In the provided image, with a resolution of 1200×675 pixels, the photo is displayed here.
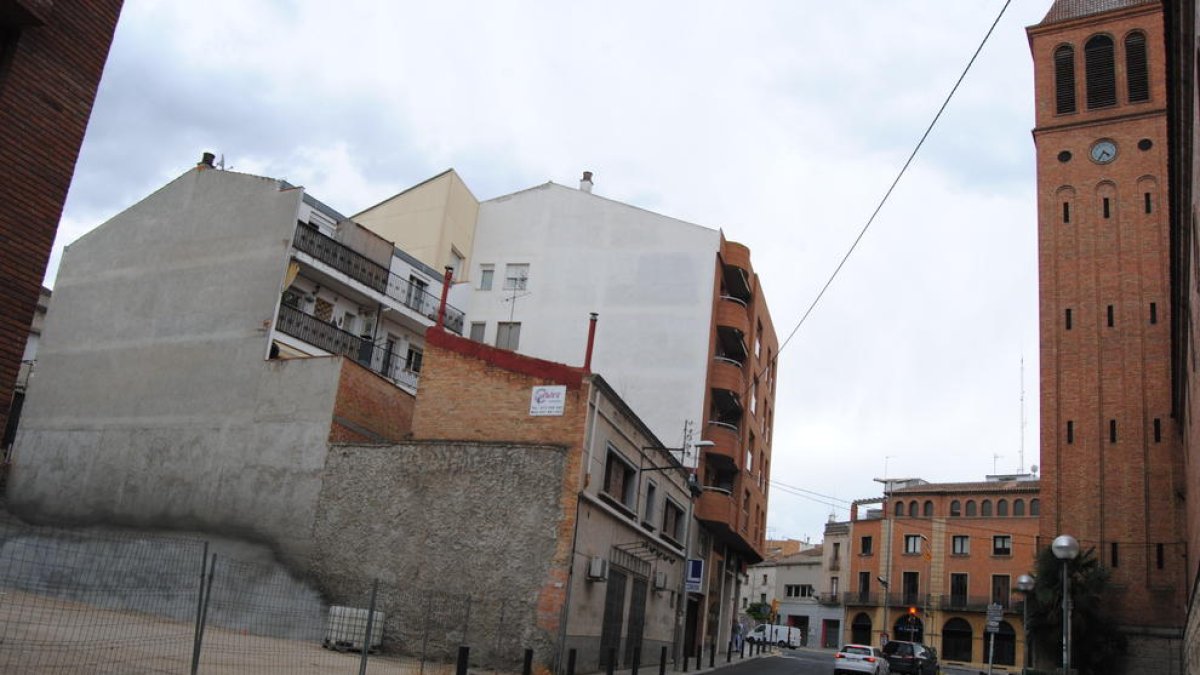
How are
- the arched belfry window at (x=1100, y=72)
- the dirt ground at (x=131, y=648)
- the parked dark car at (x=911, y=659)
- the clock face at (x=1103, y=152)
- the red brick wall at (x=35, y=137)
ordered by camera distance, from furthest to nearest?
the arched belfry window at (x=1100, y=72), the clock face at (x=1103, y=152), the parked dark car at (x=911, y=659), the dirt ground at (x=131, y=648), the red brick wall at (x=35, y=137)

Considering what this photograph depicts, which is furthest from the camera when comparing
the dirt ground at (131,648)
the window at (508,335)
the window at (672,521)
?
the window at (508,335)

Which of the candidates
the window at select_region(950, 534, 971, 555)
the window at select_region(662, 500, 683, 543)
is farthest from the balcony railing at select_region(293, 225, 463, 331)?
the window at select_region(950, 534, 971, 555)

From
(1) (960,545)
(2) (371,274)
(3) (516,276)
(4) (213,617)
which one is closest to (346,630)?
(4) (213,617)

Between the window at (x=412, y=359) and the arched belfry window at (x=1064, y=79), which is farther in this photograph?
the arched belfry window at (x=1064, y=79)

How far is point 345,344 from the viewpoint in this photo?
3052 cm

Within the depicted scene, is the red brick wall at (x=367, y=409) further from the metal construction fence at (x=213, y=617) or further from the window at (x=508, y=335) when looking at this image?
the window at (x=508, y=335)

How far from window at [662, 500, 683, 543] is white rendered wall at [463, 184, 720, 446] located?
3470 mm

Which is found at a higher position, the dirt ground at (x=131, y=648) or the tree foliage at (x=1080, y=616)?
the tree foliage at (x=1080, y=616)

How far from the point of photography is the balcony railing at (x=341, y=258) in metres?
28.4

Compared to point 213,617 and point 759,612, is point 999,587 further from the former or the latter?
point 213,617

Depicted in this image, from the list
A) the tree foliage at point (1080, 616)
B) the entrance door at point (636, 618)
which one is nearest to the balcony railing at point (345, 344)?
the entrance door at point (636, 618)

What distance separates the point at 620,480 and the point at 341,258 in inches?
494

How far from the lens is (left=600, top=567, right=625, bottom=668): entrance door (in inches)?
880

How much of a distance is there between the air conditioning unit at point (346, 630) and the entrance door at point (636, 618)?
7.53 m
